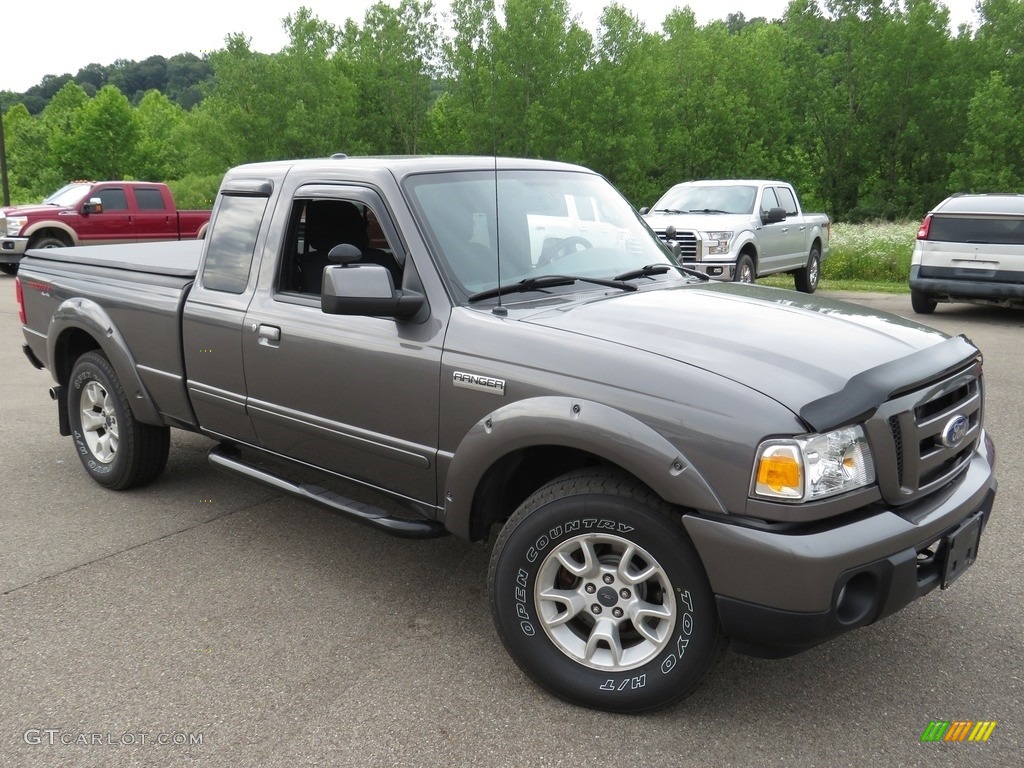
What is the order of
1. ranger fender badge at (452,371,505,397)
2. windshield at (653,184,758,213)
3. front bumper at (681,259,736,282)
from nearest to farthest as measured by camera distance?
ranger fender badge at (452,371,505,397) → front bumper at (681,259,736,282) → windshield at (653,184,758,213)

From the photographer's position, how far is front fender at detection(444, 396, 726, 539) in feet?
8.97

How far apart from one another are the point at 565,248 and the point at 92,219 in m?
→ 17.6

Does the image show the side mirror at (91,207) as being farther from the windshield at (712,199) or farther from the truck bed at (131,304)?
the truck bed at (131,304)

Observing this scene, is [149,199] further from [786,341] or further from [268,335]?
[786,341]

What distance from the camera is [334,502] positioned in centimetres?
384

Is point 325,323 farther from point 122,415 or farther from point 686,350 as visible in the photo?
point 122,415

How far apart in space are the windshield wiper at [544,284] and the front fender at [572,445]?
0.56 metres

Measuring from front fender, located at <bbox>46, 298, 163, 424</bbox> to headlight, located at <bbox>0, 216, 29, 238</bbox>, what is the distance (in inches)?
589

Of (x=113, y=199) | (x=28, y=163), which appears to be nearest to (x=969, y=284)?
(x=113, y=199)

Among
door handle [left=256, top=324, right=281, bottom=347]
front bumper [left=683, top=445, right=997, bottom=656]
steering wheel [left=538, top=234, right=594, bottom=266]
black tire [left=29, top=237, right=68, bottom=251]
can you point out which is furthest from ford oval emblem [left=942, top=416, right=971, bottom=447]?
black tire [left=29, top=237, right=68, bottom=251]

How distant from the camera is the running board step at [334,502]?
360 cm

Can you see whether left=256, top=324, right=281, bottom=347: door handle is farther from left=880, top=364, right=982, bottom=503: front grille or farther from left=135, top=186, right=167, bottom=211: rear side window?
left=135, top=186, right=167, bottom=211: rear side window

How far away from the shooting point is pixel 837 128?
5488 cm

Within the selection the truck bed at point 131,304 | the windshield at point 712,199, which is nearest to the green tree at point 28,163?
the windshield at point 712,199
